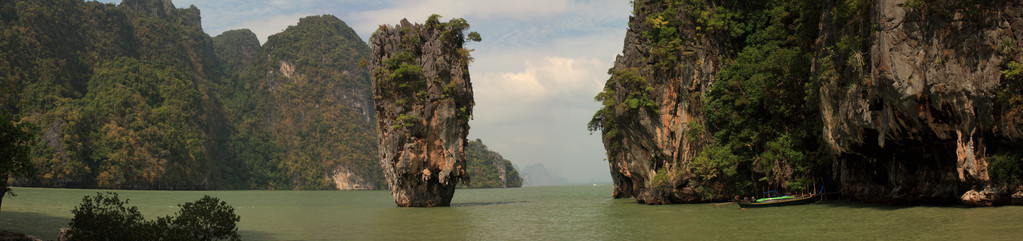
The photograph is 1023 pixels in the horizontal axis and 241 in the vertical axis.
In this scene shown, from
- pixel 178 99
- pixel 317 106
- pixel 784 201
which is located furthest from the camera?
pixel 317 106

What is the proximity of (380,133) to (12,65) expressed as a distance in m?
64.5

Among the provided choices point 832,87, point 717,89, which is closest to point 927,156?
point 832,87

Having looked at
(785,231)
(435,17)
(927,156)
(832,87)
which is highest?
(435,17)

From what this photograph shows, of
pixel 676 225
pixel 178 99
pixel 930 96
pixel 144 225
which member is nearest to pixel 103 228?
pixel 144 225

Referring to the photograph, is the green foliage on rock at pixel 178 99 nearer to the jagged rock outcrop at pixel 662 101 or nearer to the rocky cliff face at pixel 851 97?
the jagged rock outcrop at pixel 662 101

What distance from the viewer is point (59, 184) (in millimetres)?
69938

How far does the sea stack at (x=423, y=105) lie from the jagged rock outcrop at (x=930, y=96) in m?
21.6

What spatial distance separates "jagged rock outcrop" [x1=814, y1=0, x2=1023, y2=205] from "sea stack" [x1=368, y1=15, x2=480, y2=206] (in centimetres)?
2157

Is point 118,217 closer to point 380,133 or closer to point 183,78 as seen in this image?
point 380,133

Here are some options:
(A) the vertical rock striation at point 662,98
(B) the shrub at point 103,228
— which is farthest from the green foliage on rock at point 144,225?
(A) the vertical rock striation at point 662,98

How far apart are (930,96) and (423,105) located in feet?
85.7

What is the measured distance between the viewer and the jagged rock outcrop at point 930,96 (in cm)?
1712

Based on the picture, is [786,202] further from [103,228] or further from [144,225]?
[103,228]

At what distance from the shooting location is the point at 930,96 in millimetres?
18141
